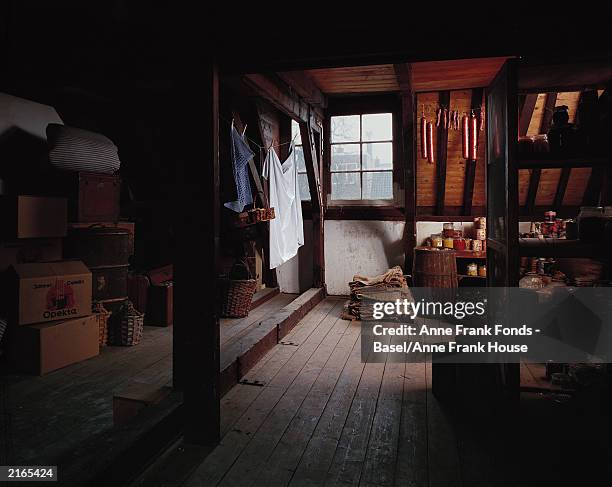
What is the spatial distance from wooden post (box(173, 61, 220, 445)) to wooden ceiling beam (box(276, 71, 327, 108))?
8.21 feet

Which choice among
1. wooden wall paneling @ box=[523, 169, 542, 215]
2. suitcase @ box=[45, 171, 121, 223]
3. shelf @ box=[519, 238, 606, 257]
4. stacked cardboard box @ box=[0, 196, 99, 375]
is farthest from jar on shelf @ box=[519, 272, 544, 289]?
suitcase @ box=[45, 171, 121, 223]

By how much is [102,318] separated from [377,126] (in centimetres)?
457

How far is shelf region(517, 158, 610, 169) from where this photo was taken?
3.14m

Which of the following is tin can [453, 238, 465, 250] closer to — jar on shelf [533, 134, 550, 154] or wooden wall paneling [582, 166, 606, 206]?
wooden wall paneling [582, 166, 606, 206]

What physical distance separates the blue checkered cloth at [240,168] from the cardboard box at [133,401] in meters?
2.66

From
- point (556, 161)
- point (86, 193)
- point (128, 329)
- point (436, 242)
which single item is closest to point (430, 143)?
point (436, 242)

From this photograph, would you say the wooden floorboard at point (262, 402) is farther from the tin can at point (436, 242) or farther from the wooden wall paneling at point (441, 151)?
the wooden wall paneling at point (441, 151)

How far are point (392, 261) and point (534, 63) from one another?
4.31 metres

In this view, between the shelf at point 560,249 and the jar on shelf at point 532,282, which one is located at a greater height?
the shelf at point 560,249

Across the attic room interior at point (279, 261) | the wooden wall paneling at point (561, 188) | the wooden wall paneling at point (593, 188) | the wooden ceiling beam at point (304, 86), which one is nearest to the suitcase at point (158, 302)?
the attic room interior at point (279, 261)

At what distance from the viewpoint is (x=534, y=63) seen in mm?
3020

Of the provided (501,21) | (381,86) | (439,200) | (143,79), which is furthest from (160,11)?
(439,200)

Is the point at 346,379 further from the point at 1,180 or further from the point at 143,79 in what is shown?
the point at 1,180

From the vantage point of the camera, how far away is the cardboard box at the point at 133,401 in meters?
2.72
